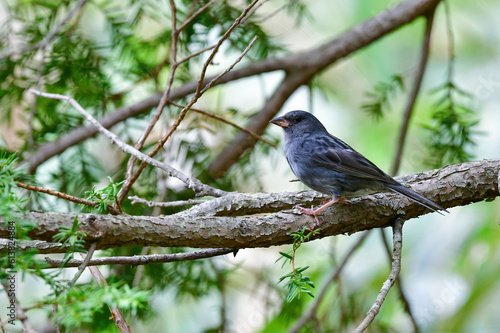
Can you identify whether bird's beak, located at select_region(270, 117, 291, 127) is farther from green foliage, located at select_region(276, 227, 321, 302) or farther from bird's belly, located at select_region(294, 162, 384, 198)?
green foliage, located at select_region(276, 227, 321, 302)

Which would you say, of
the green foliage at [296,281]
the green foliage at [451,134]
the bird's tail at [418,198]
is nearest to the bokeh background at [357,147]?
the green foliage at [451,134]

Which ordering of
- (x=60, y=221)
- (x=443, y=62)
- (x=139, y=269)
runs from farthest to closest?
(x=443, y=62) → (x=139, y=269) → (x=60, y=221)

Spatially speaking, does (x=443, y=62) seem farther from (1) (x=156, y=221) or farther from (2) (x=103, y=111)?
(1) (x=156, y=221)

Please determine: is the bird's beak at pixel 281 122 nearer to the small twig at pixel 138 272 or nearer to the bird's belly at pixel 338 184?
the bird's belly at pixel 338 184

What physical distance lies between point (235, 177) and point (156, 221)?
2106mm

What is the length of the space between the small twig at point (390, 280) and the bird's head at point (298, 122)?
4.69ft

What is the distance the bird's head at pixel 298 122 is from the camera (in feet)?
13.0

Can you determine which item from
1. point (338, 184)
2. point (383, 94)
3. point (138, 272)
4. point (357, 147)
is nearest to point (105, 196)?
point (138, 272)

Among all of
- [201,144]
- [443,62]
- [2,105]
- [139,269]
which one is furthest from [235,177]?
[443,62]

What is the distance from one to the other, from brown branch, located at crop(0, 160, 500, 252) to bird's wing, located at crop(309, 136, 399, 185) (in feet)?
0.73

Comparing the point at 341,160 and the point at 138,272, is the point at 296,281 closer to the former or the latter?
the point at 341,160

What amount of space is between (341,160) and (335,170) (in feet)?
0.34

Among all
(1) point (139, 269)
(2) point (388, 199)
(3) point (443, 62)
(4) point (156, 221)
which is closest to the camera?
(4) point (156, 221)

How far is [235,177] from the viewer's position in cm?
422
